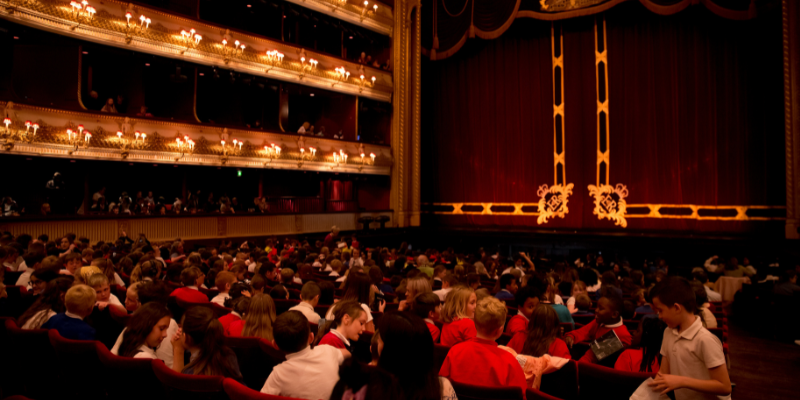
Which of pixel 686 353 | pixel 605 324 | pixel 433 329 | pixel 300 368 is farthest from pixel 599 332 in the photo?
pixel 300 368

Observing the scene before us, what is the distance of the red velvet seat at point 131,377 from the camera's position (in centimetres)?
268

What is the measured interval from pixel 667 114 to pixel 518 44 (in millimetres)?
5601

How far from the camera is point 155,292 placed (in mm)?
4117

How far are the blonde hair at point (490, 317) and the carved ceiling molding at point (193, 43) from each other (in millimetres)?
13289

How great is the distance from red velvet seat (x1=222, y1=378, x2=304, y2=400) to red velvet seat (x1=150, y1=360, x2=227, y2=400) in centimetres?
14

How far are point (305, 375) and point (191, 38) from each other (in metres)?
13.9

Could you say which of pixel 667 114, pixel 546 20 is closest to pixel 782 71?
pixel 667 114

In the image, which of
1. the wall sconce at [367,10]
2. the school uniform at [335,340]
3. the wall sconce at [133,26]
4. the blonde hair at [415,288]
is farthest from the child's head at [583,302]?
the wall sconce at [367,10]

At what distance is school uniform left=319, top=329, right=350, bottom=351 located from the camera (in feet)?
9.95

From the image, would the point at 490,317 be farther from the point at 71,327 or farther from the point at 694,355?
the point at 71,327

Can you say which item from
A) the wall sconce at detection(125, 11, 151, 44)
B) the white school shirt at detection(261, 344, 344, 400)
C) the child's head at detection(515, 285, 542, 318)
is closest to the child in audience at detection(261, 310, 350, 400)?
the white school shirt at detection(261, 344, 344, 400)

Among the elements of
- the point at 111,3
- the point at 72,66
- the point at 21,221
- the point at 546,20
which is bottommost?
the point at 21,221

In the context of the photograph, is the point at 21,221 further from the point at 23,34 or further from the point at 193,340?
the point at 193,340

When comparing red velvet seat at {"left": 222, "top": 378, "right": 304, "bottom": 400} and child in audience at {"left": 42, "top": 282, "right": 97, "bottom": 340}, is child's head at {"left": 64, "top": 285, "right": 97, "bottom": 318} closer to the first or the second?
child in audience at {"left": 42, "top": 282, "right": 97, "bottom": 340}
